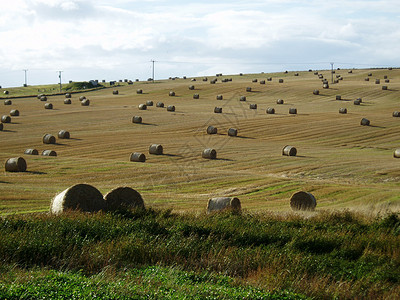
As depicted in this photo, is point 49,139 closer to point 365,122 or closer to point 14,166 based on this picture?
point 14,166

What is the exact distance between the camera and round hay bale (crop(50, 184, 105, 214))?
17016 mm

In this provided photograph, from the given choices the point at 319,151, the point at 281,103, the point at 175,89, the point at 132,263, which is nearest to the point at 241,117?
the point at 281,103

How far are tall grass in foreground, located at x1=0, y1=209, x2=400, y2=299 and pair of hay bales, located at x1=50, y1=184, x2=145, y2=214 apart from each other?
49.6 inches

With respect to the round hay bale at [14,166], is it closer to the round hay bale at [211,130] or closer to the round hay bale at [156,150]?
the round hay bale at [156,150]

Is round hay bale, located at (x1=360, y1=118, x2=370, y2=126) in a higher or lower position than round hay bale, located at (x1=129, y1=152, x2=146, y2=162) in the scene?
higher

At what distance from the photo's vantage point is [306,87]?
80562mm

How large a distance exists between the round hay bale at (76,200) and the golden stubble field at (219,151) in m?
2.91

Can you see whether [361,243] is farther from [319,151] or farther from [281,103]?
[281,103]

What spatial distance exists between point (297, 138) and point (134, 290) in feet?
120

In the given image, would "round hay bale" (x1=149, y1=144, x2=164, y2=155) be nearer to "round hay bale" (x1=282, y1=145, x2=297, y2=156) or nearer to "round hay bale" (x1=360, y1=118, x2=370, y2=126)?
"round hay bale" (x1=282, y1=145, x2=297, y2=156)

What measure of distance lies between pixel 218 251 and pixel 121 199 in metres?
5.72

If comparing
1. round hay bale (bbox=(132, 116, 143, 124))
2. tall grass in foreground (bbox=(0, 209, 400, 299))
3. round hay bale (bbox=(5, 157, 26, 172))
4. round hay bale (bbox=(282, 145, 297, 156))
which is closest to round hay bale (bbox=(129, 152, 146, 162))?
round hay bale (bbox=(5, 157, 26, 172))

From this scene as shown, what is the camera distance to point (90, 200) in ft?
57.1

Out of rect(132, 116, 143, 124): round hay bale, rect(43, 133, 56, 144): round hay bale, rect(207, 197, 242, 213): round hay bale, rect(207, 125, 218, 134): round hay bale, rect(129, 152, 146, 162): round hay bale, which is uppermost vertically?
rect(132, 116, 143, 124): round hay bale
